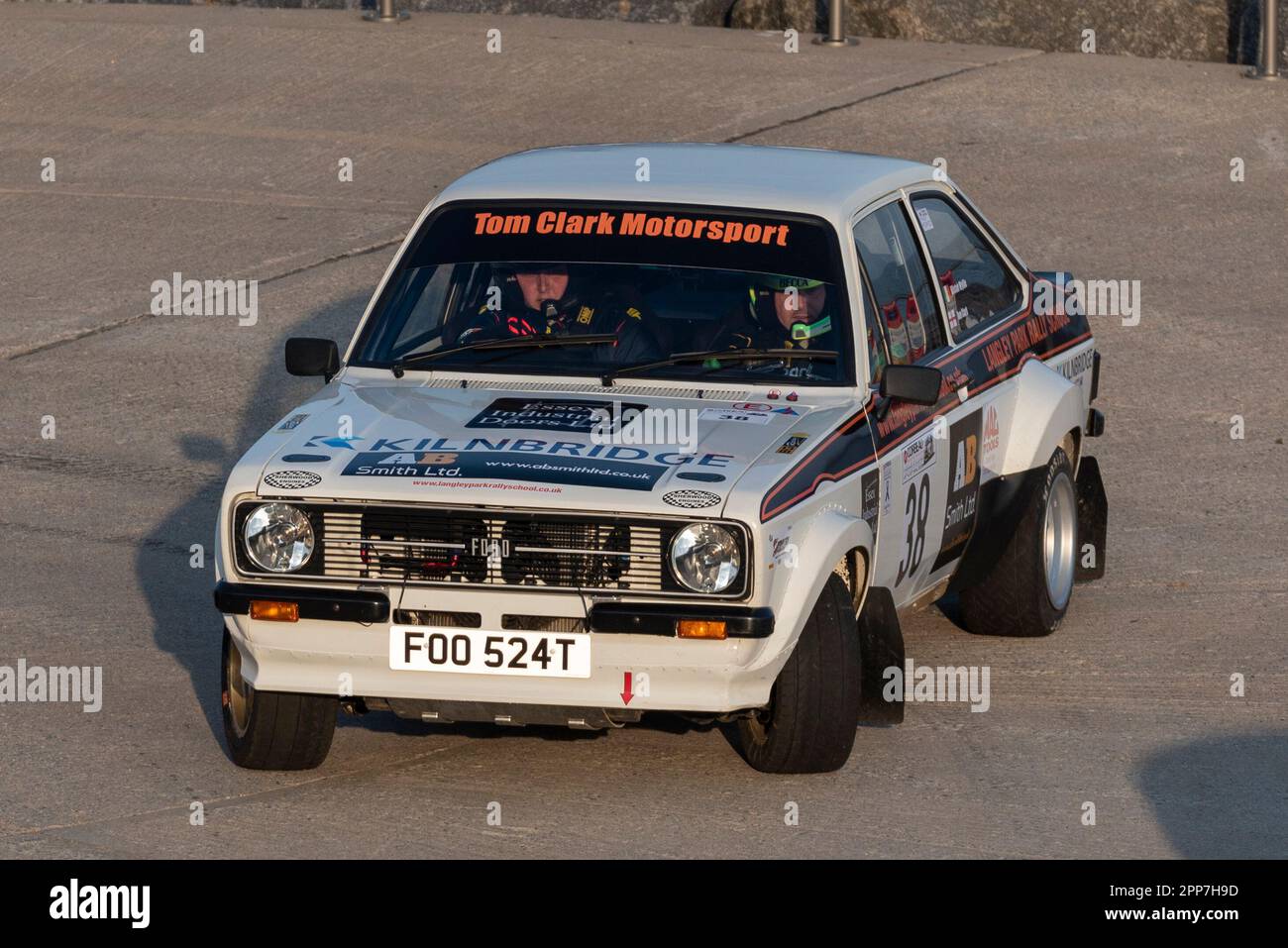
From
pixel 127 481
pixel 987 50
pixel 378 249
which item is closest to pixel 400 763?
pixel 127 481

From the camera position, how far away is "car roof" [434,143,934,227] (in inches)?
297

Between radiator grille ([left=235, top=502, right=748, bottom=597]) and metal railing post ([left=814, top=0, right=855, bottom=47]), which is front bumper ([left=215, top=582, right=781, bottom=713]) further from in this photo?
metal railing post ([left=814, top=0, right=855, bottom=47])

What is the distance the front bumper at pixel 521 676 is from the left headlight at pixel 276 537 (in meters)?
0.10

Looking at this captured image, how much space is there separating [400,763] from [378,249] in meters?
7.70

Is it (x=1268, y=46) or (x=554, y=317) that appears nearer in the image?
(x=554, y=317)

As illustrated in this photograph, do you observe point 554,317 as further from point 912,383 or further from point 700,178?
point 912,383

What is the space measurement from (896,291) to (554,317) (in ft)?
3.86

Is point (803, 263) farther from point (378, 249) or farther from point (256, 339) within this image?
point (378, 249)

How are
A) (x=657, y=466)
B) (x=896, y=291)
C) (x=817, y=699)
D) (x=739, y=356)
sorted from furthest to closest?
(x=896, y=291)
(x=739, y=356)
(x=817, y=699)
(x=657, y=466)

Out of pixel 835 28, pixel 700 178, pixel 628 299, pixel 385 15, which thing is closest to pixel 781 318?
pixel 628 299

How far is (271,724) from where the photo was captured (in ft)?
22.1

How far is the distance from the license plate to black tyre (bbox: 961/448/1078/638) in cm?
254

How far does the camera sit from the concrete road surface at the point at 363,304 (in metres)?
6.54

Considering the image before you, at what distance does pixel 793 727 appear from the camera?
6645 mm
